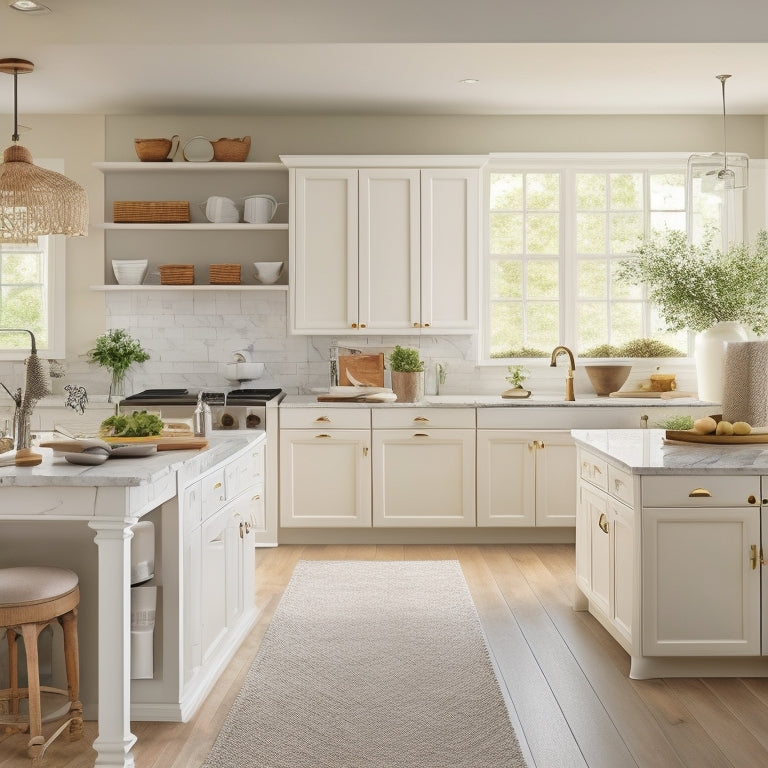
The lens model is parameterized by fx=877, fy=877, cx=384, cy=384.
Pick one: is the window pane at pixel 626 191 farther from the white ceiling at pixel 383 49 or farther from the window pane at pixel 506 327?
the window pane at pixel 506 327

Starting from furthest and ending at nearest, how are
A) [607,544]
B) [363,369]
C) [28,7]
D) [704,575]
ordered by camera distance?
[363,369], [28,7], [607,544], [704,575]

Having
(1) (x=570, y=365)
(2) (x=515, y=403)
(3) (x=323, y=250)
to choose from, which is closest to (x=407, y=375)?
(2) (x=515, y=403)

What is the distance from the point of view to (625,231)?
6453 millimetres

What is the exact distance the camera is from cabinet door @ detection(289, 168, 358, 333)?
19.5ft

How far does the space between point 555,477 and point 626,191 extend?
7.39ft

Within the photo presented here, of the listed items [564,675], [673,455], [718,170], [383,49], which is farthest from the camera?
[718,170]

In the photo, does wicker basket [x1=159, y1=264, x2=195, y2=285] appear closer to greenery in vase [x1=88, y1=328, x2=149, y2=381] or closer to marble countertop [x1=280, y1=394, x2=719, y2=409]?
greenery in vase [x1=88, y1=328, x2=149, y2=381]

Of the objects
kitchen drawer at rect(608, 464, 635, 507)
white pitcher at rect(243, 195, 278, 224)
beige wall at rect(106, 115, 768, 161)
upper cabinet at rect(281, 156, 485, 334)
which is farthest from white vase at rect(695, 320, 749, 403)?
white pitcher at rect(243, 195, 278, 224)

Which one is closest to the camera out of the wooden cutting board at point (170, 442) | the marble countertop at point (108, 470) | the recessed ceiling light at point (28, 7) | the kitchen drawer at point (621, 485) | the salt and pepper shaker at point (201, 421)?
the marble countertop at point (108, 470)

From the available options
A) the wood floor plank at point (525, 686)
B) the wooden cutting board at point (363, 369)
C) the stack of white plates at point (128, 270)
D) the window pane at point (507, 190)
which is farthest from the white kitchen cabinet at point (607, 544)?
the stack of white plates at point (128, 270)

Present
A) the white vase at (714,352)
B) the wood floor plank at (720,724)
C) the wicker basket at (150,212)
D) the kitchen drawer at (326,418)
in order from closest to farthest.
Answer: the wood floor plank at (720,724) → the kitchen drawer at (326,418) → the white vase at (714,352) → the wicker basket at (150,212)

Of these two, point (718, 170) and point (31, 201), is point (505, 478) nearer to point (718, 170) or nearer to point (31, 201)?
point (718, 170)

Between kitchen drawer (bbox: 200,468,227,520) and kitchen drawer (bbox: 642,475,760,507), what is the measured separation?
165 centimetres

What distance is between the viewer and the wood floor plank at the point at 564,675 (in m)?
2.82
